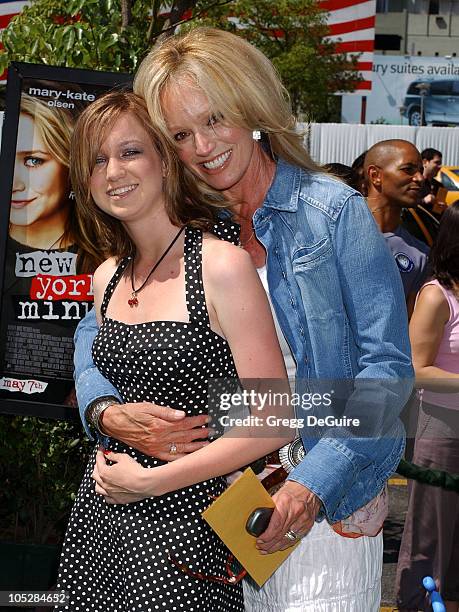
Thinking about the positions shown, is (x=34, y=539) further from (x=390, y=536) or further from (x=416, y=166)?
(x=416, y=166)

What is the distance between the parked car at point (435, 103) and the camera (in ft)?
144

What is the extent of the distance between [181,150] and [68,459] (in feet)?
7.47

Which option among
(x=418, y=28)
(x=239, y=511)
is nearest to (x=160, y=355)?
(x=239, y=511)

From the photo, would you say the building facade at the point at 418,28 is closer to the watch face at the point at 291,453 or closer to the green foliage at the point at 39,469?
the green foliage at the point at 39,469

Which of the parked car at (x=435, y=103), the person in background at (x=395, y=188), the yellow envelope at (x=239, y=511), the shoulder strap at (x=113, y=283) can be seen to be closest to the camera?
the yellow envelope at (x=239, y=511)

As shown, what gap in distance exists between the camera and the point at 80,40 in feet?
13.1

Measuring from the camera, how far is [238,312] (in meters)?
2.22

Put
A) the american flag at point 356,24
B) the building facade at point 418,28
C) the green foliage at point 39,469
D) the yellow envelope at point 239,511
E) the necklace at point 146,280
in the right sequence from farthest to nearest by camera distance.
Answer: the building facade at point 418,28
the american flag at point 356,24
the green foliage at point 39,469
the necklace at point 146,280
the yellow envelope at point 239,511

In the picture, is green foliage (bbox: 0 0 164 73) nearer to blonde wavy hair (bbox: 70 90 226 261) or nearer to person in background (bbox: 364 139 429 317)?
blonde wavy hair (bbox: 70 90 226 261)

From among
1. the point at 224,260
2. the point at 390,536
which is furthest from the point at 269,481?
the point at 390,536

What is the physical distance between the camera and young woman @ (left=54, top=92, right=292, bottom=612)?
2248mm

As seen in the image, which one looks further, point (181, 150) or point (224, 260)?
point (181, 150)

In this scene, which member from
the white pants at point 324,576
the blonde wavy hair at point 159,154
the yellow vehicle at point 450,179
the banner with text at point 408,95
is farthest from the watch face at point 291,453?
the banner with text at point 408,95

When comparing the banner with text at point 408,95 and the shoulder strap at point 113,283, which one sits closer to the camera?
the shoulder strap at point 113,283
